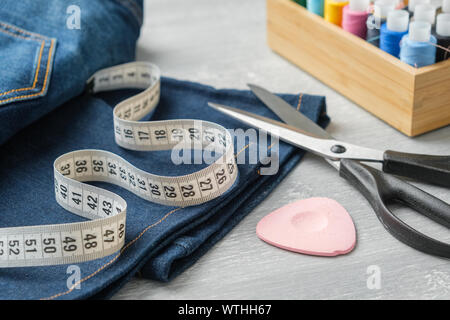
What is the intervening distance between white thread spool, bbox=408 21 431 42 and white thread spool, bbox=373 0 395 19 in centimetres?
13

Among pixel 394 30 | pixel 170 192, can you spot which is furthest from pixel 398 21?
pixel 170 192

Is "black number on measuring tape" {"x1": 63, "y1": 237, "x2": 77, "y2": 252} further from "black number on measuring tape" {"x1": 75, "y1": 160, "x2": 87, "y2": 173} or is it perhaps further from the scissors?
the scissors

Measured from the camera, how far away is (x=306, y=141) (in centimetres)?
100

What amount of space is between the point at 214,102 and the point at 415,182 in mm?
431

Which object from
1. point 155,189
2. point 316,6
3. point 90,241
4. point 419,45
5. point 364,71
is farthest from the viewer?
point 316,6

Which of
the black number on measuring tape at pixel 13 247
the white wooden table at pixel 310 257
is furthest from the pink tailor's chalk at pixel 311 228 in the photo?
the black number on measuring tape at pixel 13 247

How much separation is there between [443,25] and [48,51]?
0.74 meters

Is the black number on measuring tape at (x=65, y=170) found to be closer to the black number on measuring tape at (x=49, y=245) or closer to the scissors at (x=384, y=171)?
the black number on measuring tape at (x=49, y=245)

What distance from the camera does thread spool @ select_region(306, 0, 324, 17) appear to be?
1.24 metres

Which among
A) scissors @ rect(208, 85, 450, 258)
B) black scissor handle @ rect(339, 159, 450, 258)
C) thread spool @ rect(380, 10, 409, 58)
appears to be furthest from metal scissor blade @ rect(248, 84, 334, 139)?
thread spool @ rect(380, 10, 409, 58)

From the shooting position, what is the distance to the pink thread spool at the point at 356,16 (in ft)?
3.76

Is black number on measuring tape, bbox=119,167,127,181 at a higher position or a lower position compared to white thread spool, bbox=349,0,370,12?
lower

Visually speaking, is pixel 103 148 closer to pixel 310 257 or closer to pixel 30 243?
pixel 30 243
